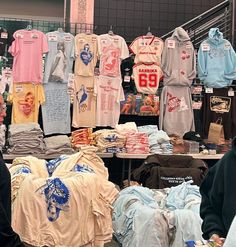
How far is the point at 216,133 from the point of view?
19.9 feet

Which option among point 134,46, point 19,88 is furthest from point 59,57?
point 134,46

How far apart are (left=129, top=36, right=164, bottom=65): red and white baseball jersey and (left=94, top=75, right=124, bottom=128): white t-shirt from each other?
42 centimetres

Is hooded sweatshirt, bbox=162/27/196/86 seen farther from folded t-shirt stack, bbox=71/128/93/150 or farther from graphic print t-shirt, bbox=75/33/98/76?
folded t-shirt stack, bbox=71/128/93/150

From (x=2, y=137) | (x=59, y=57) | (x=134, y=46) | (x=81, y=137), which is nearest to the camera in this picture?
(x=2, y=137)

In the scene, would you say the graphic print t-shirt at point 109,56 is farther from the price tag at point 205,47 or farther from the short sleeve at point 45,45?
the price tag at point 205,47

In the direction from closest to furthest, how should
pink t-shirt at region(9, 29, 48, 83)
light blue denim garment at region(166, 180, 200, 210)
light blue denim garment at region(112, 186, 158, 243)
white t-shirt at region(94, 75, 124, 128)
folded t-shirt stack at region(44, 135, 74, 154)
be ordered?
light blue denim garment at region(112, 186, 158, 243) → light blue denim garment at region(166, 180, 200, 210) → folded t-shirt stack at region(44, 135, 74, 154) → pink t-shirt at region(9, 29, 48, 83) → white t-shirt at region(94, 75, 124, 128)

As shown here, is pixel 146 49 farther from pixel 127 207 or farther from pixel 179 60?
pixel 127 207

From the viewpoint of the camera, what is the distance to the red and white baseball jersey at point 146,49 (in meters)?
6.03

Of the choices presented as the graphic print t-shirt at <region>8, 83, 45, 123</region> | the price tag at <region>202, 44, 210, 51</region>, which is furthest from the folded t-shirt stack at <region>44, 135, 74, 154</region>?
the price tag at <region>202, 44, 210, 51</region>

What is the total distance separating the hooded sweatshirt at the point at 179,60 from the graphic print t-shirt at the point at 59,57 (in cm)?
127

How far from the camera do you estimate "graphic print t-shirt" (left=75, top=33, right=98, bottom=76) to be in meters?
5.88

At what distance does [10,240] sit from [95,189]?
117cm

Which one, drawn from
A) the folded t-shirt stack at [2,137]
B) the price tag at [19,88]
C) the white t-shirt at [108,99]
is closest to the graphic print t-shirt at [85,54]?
the white t-shirt at [108,99]

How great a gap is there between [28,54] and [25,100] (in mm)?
587
